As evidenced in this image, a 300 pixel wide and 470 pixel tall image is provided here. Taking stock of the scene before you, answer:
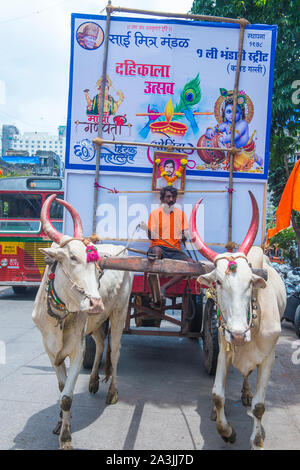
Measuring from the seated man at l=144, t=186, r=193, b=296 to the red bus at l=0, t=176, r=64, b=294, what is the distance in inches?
240

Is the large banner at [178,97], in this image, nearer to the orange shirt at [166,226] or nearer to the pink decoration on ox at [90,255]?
the orange shirt at [166,226]

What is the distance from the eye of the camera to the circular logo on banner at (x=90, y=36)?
4.94 metres

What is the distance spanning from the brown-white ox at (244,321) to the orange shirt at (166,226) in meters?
1.19

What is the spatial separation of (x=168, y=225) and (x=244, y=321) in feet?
6.62

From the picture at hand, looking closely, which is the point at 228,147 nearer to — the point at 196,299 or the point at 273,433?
the point at 196,299

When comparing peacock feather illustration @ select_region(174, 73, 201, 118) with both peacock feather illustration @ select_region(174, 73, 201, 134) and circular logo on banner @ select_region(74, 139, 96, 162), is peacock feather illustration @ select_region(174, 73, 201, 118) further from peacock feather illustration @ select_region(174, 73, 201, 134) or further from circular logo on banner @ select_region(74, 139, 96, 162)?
circular logo on banner @ select_region(74, 139, 96, 162)

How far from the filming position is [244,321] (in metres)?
3.06

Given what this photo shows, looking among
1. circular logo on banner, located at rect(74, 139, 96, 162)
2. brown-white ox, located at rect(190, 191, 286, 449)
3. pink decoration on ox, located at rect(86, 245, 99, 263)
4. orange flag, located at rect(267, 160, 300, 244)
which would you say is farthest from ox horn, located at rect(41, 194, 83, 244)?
orange flag, located at rect(267, 160, 300, 244)

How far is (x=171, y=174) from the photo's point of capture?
5.03 m

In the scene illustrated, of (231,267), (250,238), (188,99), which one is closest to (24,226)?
(188,99)

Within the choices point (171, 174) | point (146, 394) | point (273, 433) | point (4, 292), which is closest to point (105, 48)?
point (171, 174)

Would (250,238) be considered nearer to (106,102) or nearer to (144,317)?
(106,102)

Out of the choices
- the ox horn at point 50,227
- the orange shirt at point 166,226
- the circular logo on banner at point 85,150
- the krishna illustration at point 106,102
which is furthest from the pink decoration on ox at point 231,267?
the krishna illustration at point 106,102

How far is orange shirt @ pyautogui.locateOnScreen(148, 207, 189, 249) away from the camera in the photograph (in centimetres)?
490
